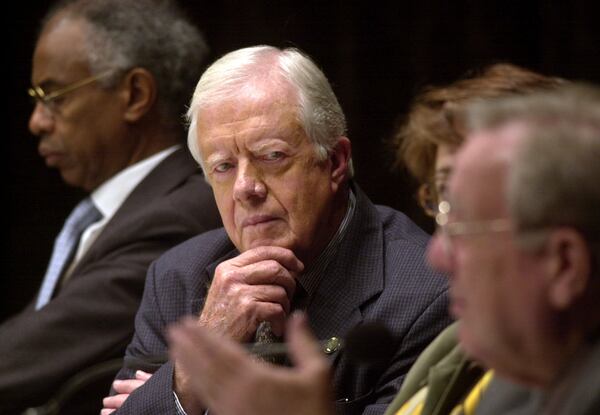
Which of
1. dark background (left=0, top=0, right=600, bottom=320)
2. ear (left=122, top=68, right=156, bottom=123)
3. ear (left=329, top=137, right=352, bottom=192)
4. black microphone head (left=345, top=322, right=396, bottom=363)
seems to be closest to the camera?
black microphone head (left=345, top=322, right=396, bottom=363)

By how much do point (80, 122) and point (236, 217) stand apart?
1473mm

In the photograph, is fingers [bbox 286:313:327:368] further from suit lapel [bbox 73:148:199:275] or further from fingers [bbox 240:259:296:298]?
suit lapel [bbox 73:148:199:275]

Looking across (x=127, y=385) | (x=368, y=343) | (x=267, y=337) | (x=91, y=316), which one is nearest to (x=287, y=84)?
(x=267, y=337)

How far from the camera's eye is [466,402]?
203cm

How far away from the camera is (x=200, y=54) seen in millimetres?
4152

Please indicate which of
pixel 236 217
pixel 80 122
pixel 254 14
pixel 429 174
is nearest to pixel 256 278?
pixel 236 217

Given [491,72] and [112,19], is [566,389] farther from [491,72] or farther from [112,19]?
[112,19]

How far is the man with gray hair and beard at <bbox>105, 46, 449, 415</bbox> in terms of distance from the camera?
255cm

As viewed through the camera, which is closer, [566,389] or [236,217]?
[566,389]

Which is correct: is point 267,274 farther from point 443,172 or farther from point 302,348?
point 302,348

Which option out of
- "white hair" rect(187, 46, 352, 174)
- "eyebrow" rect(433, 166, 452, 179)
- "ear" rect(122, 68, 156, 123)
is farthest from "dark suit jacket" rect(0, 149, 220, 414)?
"white hair" rect(187, 46, 352, 174)

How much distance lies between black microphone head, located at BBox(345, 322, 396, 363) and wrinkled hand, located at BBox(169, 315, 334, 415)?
0.31 metres

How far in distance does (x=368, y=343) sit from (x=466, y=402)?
0.74 ft

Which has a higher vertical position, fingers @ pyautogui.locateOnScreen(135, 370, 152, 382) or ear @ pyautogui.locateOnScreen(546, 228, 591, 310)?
ear @ pyautogui.locateOnScreen(546, 228, 591, 310)
